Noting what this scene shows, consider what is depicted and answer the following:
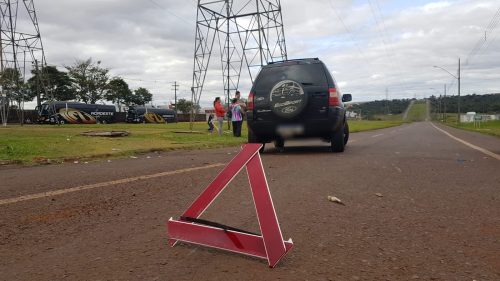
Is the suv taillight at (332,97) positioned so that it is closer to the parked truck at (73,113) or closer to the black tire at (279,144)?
the black tire at (279,144)

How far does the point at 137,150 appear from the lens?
10.8 meters

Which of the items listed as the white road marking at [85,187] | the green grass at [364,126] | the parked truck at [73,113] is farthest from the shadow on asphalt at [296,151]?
the parked truck at [73,113]

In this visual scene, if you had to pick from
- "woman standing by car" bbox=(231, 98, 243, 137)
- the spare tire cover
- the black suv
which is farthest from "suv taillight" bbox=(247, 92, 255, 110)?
"woman standing by car" bbox=(231, 98, 243, 137)

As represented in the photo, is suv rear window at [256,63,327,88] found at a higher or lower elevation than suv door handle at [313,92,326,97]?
higher

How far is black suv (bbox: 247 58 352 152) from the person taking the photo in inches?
372

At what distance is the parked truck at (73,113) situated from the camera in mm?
51688

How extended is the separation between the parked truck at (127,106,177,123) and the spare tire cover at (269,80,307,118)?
56.5m

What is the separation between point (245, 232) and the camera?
3.21m

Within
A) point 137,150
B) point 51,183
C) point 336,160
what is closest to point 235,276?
point 51,183

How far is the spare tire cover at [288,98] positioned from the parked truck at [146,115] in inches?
2224

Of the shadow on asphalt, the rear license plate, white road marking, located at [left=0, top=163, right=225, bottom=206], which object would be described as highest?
the rear license plate

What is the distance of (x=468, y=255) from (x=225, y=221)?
6.18 feet

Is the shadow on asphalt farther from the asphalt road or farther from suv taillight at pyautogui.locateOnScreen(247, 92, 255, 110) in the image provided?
the asphalt road

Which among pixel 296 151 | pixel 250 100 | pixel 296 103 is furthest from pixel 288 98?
pixel 296 151
